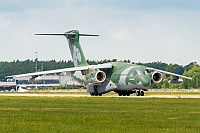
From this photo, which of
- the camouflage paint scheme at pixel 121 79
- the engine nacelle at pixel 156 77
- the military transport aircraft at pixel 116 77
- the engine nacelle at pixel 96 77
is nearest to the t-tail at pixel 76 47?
the camouflage paint scheme at pixel 121 79

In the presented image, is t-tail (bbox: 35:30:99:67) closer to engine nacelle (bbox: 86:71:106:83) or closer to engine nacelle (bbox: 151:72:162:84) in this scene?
engine nacelle (bbox: 86:71:106:83)

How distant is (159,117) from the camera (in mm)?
31812

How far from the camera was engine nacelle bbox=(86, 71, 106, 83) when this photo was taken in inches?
2840

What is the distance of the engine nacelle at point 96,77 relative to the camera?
7212cm

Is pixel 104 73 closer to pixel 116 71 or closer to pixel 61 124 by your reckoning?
pixel 116 71

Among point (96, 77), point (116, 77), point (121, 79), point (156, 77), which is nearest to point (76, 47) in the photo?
point (116, 77)

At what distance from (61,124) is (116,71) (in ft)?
153

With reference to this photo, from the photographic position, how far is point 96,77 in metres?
72.0

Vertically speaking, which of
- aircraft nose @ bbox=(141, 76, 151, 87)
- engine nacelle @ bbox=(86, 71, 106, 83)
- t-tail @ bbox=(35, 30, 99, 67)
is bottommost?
aircraft nose @ bbox=(141, 76, 151, 87)

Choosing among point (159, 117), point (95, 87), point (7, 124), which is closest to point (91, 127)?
point (7, 124)

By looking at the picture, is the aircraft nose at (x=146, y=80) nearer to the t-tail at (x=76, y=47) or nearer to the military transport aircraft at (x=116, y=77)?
the military transport aircraft at (x=116, y=77)

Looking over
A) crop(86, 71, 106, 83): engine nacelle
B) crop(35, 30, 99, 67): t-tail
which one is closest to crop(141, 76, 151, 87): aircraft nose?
crop(86, 71, 106, 83): engine nacelle

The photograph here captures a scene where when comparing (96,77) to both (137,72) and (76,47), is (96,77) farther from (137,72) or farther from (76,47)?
(76,47)

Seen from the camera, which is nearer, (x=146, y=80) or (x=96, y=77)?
(x=146, y=80)
